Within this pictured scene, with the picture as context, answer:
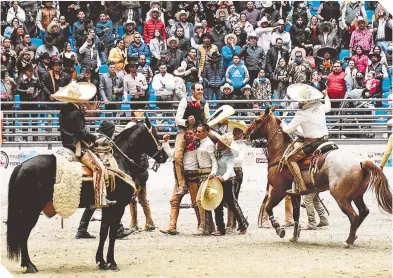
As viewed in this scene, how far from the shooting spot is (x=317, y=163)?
16.9 m

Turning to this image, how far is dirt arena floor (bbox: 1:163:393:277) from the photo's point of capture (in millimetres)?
14586

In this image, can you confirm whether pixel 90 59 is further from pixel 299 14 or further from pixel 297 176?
pixel 297 176

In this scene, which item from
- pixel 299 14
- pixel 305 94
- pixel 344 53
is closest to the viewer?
pixel 305 94

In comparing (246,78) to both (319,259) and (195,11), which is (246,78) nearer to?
(195,11)

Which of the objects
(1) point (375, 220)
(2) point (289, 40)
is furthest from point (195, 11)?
(1) point (375, 220)

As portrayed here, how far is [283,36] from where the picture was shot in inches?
1062

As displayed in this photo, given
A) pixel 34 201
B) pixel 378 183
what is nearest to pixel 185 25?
pixel 378 183

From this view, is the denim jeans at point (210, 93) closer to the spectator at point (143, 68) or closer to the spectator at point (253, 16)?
the spectator at point (143, 68)

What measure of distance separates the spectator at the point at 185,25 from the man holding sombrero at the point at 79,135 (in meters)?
12.6

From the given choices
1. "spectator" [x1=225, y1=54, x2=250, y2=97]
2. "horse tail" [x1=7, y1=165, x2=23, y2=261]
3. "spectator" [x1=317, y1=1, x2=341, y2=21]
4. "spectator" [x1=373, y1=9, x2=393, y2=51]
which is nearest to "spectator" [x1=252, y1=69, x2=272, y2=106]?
"spectator" [x1=225, y1=54, x2=250, y2=97]

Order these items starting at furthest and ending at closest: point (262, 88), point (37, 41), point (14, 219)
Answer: point (37, 41) < point (262, 88) < point (14, 219)

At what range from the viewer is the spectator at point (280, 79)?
2566cm

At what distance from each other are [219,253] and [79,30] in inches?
495

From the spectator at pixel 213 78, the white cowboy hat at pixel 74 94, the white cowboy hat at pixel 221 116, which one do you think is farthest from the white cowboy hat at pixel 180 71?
the white cowboy hat at pixel 74 94
